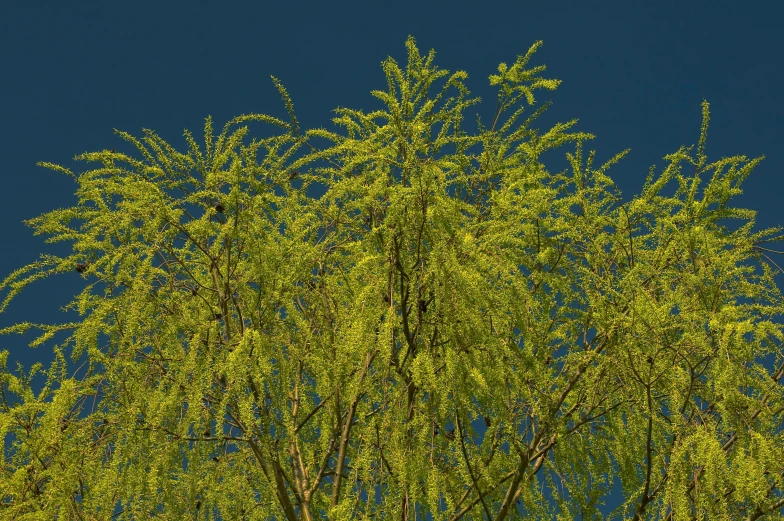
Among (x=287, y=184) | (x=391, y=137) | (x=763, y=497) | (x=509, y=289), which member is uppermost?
(x=287, y=184)

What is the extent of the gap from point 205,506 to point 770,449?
2.64 meters

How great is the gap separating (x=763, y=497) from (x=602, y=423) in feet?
4.29

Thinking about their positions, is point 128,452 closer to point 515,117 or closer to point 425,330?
point 425,330

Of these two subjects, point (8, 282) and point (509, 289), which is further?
point (8, 282)

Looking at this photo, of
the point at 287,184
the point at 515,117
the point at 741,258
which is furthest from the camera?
the point at 515,117

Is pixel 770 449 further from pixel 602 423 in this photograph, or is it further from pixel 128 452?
pixel 128 452

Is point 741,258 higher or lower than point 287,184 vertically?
lower

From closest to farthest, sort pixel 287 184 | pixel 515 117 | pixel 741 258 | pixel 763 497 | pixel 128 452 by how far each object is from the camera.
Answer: pixel 763 497, pixel 128 452, pixel 741 258, pixel 287 184, pixel 515 117

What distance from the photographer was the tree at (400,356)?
3.76m

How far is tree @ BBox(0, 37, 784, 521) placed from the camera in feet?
12.3

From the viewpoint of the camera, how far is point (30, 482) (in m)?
4.29

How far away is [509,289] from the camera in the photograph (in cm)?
394

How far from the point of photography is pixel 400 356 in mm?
4598

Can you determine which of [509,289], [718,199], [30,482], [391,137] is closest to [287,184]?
[391,137]
